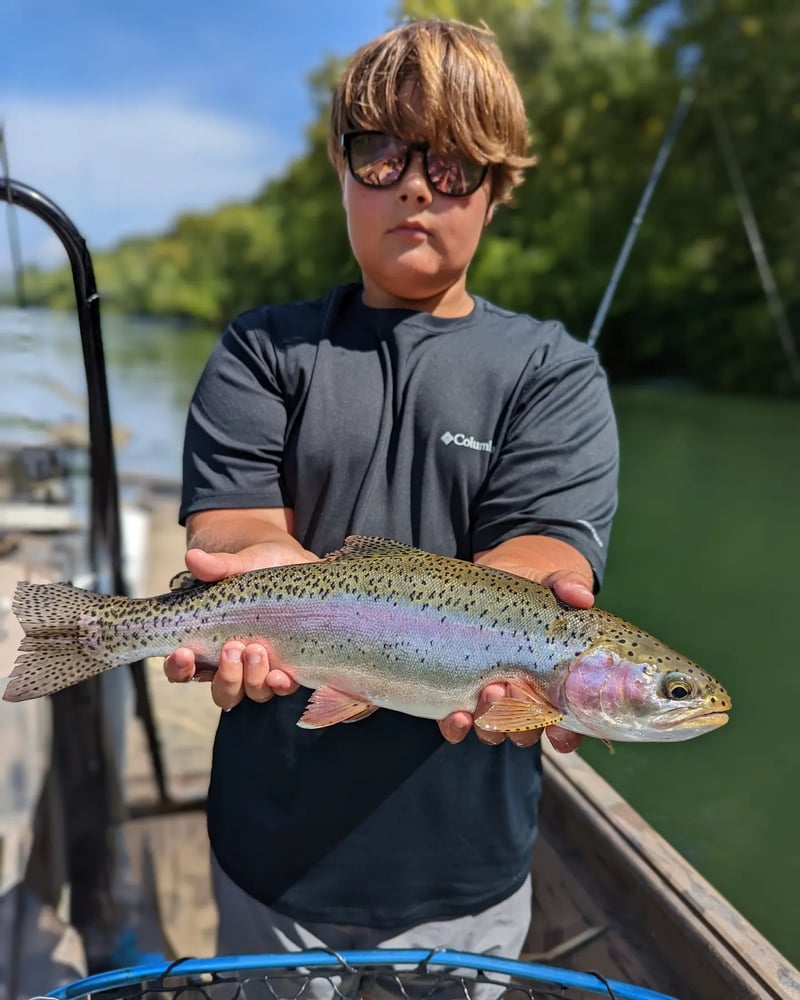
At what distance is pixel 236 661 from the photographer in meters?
2.06

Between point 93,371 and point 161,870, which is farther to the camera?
point 161,870

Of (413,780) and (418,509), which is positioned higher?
(418,509)

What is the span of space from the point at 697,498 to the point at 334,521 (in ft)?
52.7

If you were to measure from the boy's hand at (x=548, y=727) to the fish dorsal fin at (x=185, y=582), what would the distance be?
75 cm

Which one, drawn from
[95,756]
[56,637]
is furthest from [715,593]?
[56,637]

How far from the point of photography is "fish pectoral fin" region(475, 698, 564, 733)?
6.03 feet

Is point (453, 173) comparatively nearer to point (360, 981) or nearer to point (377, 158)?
point (377, 158)

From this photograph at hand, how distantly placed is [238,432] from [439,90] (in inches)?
39.8

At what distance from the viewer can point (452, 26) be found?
225 cm

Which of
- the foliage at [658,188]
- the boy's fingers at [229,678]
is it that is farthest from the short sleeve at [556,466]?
the foliage at [658,188]

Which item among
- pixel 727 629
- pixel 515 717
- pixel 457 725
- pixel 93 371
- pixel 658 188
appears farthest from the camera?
pixel 658 188

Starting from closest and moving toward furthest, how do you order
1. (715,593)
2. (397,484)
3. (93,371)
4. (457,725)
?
(457,725) < (397,484) < (93,371) < (715,593)

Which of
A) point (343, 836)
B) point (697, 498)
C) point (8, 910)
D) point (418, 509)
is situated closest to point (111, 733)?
point (8, 910)

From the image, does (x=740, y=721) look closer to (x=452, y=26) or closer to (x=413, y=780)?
(x=413, y=780)
